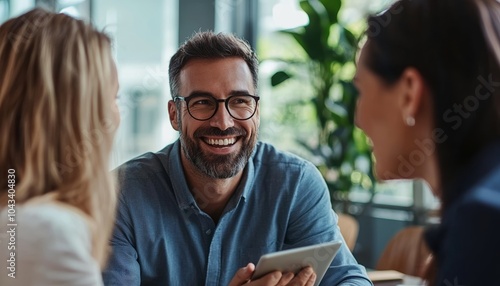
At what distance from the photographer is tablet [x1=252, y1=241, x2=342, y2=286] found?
1545 mm

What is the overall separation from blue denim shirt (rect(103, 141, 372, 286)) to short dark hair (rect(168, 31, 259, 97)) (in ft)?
0.95

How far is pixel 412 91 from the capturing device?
1104 millimetres

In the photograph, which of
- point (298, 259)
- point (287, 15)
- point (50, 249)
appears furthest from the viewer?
point (287, 15)

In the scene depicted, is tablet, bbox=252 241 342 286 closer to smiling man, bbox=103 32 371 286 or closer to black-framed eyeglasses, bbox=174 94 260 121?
smiling man, bbox=103 32 371 286

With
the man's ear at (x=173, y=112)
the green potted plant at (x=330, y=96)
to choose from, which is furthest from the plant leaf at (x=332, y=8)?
the man's ear at (x=173, y=112)

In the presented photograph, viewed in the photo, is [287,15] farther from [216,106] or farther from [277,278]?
[277,278]

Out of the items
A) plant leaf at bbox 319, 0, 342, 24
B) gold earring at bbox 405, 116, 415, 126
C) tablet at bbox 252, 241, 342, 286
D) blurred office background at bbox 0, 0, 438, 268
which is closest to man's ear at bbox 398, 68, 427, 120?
gold earring at bbox 405, 116, 415, 126

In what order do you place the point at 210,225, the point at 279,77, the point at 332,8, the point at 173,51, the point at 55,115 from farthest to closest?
the point at 173,51
the point at 279,77
the point at 332,8
the point at 210,225
the point at 55,115

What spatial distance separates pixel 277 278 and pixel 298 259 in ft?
0.26

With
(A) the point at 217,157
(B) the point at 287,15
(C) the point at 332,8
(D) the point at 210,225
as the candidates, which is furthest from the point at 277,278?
(B) the point at 287,15

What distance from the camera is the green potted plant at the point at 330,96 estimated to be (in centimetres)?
412

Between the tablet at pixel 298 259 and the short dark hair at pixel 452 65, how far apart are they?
54 centimetres

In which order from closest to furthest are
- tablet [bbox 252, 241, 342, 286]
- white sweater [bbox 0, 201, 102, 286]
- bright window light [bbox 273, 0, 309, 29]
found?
white sweater [bbox 0, 201, 102, 286] < tablet [bbox 252, 241, 342, 286] < bright window light [bbox 273, 0, 309, 29]

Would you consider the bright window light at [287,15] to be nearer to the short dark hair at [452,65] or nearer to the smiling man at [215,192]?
the smiling man at [215,192]
